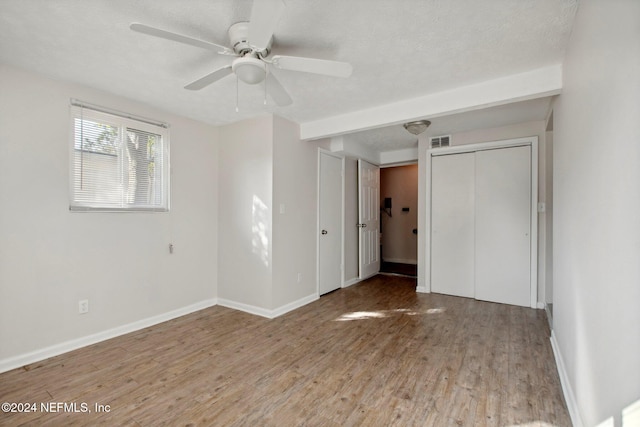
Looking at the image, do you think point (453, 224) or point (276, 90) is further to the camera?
point (453, 224)

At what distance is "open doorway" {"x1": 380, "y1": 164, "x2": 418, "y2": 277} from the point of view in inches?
279

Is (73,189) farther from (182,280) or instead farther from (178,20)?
(178,20)

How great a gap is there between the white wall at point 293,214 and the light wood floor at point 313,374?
1.75 feet

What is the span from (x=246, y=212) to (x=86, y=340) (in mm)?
2014

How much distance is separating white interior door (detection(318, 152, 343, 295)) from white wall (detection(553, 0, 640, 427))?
9.31 feet

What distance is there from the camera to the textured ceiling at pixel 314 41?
169 cm

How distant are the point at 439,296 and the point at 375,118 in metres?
2.71

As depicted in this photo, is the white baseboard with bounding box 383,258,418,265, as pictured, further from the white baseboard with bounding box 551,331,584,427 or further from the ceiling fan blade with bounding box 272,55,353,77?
the ceiling fan blade with bounding box 272,55,353,77

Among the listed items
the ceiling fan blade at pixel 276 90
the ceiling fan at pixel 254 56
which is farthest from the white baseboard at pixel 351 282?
the ceiling fan at pixel 254 56

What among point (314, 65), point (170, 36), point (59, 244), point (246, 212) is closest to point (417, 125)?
point (314, 65)

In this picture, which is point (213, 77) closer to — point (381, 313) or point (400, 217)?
point (381, 313)

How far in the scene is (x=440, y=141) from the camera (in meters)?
4.33

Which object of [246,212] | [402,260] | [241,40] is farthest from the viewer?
[402,260]

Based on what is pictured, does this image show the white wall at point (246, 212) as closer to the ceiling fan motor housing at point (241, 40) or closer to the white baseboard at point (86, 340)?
the white baseboard at point (86, 340)
